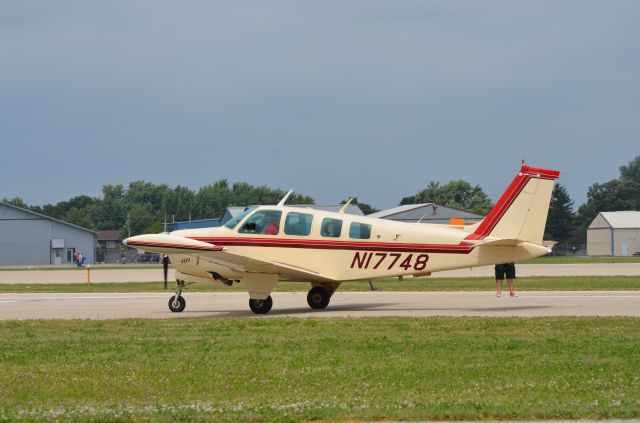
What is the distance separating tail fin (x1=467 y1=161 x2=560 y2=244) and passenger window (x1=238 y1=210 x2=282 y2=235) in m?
4.66

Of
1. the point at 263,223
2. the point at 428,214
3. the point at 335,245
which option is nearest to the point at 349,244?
the point at 335,245

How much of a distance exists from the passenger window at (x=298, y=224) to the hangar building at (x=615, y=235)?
102 m

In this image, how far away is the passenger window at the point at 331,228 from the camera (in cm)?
2250

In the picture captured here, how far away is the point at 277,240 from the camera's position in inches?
888

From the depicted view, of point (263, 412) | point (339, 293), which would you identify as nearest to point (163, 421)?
point (263, 412)

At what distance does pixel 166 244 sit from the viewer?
21.1m

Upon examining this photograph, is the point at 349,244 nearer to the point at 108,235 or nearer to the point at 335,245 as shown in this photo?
the point at 335,245

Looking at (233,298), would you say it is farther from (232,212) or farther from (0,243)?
(0,243)

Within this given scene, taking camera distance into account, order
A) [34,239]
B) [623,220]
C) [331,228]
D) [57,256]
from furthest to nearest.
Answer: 1. [623,220]
2. [57,256]
3. [34,239]
4. [331,228]

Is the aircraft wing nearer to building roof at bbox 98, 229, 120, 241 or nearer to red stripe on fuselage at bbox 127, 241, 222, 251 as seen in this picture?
red stripe on fuselage at bbox 127, 241, 222, 251

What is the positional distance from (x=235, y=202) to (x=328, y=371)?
13880cm

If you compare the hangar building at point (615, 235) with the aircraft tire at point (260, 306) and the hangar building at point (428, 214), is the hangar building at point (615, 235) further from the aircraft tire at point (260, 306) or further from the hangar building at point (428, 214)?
the aircraft tire at point (260, 306)

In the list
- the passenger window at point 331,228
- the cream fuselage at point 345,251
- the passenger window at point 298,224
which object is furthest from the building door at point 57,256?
the passenger window at point 331,228

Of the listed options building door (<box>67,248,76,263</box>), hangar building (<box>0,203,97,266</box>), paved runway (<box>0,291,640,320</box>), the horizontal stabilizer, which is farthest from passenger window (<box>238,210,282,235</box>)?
building door (<box>67,248,76,263</box>)
